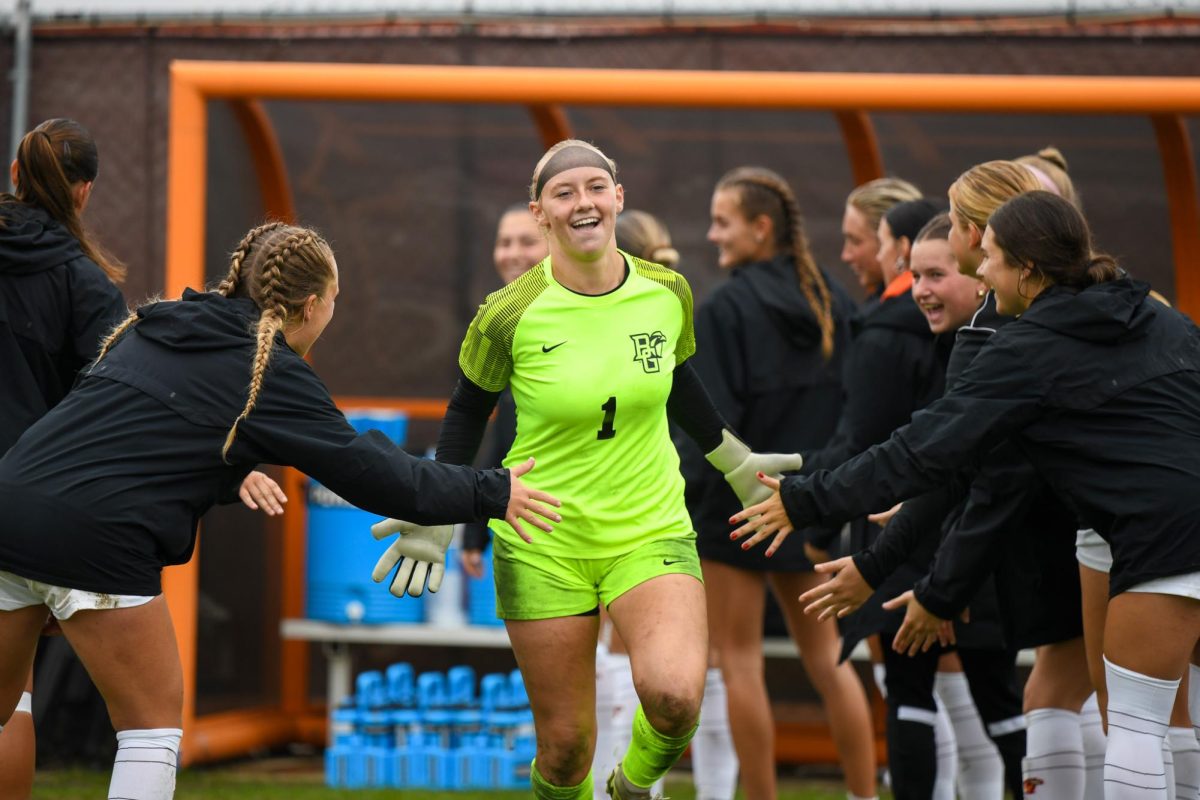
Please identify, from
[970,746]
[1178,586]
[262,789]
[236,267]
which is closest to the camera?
[1178,586]

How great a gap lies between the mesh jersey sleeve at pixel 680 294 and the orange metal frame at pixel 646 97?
194cm

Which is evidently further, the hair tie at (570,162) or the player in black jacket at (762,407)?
the player in black jacket at (762,407)

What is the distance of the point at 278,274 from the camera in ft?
13.0

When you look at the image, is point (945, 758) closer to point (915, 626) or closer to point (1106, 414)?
point (915, 626)

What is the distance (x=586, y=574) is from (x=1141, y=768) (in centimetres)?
152

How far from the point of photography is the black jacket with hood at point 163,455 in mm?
3705

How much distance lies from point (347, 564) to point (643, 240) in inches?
91.0

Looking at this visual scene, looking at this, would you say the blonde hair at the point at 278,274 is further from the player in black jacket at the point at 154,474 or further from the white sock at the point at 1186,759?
the white sock at the point at 1186,759

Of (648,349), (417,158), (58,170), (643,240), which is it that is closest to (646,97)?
(643,240)

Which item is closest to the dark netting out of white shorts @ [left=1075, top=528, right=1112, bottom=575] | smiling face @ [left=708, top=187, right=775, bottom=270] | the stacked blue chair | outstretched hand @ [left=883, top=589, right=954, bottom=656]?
the stacked blue chair

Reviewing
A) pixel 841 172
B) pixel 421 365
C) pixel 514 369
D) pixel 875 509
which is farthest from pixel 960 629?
pixel 421 365

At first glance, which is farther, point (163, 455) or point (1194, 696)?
point (1194, 696)

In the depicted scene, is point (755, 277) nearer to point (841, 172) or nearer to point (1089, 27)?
point (841, 172)

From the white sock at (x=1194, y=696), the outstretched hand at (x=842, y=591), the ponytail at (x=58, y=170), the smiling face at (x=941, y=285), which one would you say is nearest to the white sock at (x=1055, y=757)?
the white sock at (x=1194, y=696)
